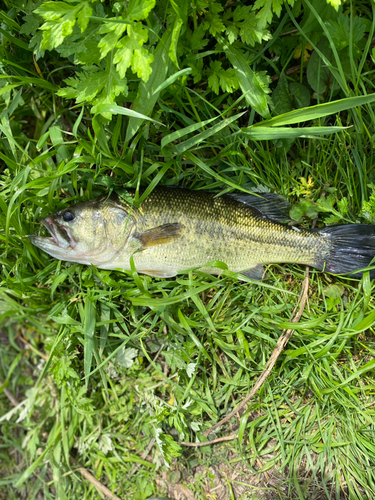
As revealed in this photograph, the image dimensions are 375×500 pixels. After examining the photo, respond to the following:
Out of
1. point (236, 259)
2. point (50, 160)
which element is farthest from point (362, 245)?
point (50, 160)

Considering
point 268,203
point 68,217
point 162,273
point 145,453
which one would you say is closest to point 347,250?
point 268,203

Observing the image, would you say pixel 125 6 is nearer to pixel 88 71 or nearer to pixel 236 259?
pixel 88 71

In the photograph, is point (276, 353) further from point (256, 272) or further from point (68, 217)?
point (68, 217)

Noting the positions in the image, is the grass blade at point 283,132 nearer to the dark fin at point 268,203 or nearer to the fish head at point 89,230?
the dark fin at point 268,203

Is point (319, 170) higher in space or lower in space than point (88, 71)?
lower

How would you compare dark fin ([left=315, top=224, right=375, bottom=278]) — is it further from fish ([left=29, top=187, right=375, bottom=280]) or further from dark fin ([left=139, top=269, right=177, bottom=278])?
dark fin ([left=139, top=269, right=177, bottom=278])

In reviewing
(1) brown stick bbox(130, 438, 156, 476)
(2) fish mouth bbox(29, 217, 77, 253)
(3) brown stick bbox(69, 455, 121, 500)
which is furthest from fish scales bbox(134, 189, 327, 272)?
(3) brown stick bbox(69, 455, 121, 500)

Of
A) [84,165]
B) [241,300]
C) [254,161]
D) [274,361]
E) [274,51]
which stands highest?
[274,51]

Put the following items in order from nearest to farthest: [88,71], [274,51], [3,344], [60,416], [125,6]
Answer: [125,6] → [88,71] → [274,51] → [60,416] → [3,344]
